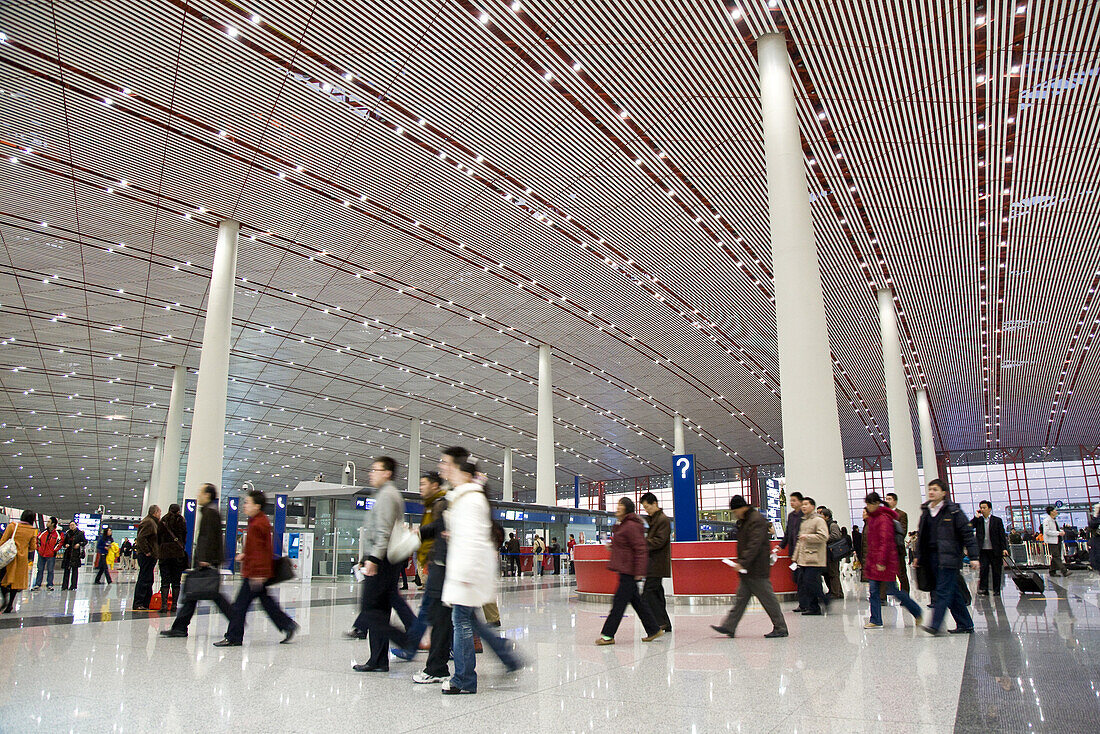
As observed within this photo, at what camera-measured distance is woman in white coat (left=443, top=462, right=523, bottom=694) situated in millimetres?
3842

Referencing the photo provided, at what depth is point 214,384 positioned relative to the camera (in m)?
16.5

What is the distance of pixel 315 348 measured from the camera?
27.5m

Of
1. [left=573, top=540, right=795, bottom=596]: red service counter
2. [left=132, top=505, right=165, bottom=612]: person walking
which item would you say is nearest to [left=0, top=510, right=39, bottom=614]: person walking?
[left=132, top=505, right=165, bottom=612]: person walking

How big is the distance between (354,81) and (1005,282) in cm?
1880

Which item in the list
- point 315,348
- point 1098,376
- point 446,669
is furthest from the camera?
point 1098,376

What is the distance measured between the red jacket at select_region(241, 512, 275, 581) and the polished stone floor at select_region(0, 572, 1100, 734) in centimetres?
61

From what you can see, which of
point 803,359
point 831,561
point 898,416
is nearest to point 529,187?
point 803,359

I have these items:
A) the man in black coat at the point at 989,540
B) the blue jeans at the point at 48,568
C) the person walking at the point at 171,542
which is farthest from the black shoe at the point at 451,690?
the blue jeans at the point at 48,568

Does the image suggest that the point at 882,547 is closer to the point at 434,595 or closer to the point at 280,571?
the point at 434,595

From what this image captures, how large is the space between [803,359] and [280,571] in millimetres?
6886

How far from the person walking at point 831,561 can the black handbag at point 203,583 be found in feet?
21.3

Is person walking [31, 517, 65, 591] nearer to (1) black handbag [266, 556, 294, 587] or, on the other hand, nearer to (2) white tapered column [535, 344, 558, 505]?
(1) black handbag [266, 556, 294, 587]

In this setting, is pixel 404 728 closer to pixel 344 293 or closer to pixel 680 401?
pixel 344 293

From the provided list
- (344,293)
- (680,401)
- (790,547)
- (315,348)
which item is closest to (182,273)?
(344,293)
